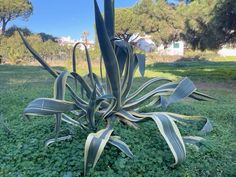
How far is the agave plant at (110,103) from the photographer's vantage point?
293cm

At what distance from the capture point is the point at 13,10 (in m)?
30.1

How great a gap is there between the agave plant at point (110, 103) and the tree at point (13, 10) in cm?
2707

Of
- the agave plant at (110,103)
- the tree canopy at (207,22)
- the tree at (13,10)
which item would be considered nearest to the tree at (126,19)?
the tree at (13,10)

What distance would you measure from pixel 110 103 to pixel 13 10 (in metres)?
28.7

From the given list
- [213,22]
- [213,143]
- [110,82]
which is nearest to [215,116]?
[213,143]

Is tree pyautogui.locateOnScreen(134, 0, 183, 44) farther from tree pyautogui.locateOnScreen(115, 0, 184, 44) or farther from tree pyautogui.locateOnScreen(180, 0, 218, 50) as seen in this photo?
tree pyautogui.locateOnScreen(180, 0, 218, 50)

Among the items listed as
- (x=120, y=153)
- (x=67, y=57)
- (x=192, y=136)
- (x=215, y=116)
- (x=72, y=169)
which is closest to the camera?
(x=72, y=169)

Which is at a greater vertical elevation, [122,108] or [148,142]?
[122,108]

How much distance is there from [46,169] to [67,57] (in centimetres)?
1938

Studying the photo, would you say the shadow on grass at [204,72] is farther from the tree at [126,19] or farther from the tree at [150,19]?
the tree at [126,19]

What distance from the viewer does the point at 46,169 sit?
277cm

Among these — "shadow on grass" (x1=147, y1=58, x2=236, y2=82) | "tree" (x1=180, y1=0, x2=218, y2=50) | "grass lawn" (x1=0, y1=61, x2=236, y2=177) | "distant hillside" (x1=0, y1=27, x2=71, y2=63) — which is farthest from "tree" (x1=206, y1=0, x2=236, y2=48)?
"distant hillside" (x1=0, y1=27, x2=71, y2=63)

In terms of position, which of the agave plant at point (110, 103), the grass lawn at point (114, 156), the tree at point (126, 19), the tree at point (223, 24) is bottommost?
the grass lawn at point (114, 156)

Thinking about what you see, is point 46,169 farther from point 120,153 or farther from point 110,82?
point 110,82
